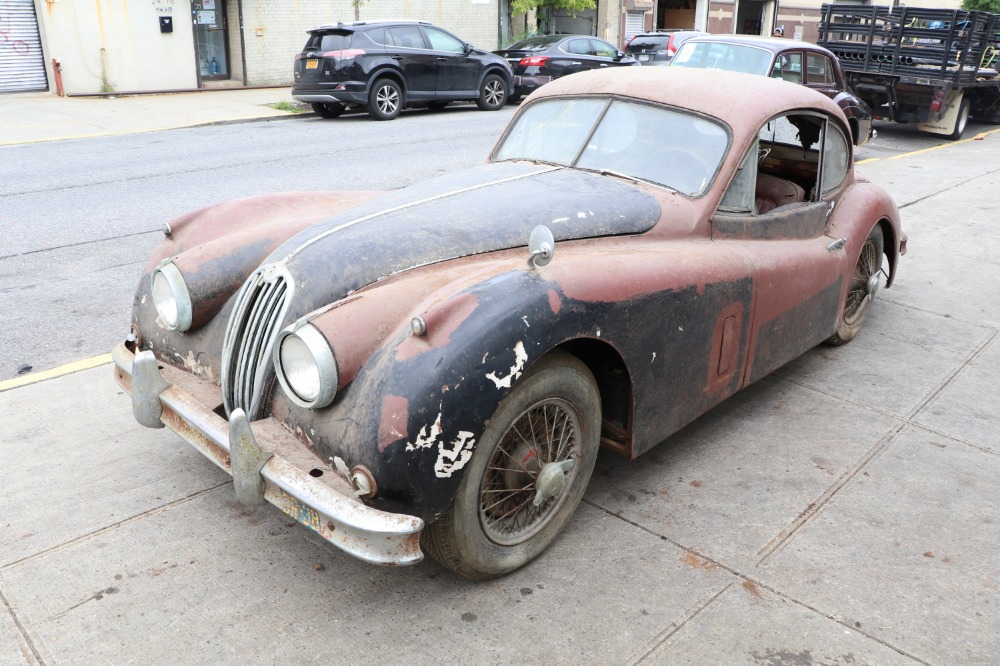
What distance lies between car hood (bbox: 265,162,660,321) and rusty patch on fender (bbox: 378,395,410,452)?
0.66 metres

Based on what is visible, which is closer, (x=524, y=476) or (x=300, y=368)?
(x=300, y=368)

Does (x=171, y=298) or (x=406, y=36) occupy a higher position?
(x=406, y=36)

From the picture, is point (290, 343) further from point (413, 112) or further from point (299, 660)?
point (413, 112)

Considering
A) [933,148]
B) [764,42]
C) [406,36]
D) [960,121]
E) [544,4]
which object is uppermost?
[544,4]

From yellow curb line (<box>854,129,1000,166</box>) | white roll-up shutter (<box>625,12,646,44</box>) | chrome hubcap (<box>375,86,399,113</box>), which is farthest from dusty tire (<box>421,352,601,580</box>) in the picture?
white roll-up shutter (<box>625,12,646,44</box>)

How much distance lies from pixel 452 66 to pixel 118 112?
20.8 ft

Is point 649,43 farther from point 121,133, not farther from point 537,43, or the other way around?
point 121,133

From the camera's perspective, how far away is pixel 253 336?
325cm

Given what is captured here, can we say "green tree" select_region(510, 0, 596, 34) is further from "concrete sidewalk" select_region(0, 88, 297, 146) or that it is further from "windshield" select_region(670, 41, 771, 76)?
"windshield" select_region(670, 41, 771, 76)

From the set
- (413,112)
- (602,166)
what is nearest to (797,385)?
(602,166)

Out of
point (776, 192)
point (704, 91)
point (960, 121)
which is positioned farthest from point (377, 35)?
point (704, 91)

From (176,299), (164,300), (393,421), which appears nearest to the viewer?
(393,421)

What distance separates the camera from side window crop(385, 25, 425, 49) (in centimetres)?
1525

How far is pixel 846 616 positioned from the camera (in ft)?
9.93
